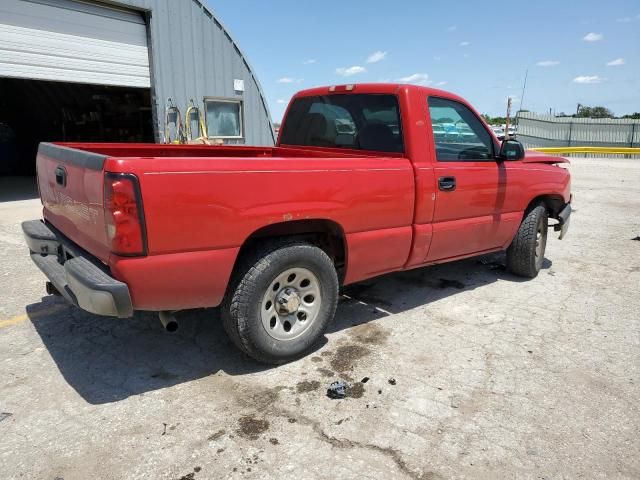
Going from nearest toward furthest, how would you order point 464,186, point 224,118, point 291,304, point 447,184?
point 291,304
point 447,184
point 464,186
point 224,118

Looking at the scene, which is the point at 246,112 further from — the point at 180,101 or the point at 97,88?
the point at 97,88

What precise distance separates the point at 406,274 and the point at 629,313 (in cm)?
211

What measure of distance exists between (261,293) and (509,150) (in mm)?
2804

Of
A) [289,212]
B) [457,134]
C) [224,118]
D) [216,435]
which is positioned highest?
[224,118]

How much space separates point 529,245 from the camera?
16.6 feet

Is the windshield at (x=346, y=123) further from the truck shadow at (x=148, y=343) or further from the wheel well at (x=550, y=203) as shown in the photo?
the wheel well at (x=550, y=203)

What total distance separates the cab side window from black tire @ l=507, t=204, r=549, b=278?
100cm

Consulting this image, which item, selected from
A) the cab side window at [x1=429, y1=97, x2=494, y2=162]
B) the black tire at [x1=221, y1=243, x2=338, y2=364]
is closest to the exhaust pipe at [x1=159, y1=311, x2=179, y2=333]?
the black tire at [x1=221, y1=243, x2=338, y2=364]

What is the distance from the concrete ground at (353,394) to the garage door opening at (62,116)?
33.8 feet

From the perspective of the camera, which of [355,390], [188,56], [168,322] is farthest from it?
[188,56]

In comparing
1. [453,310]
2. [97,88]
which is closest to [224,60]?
[97,88]

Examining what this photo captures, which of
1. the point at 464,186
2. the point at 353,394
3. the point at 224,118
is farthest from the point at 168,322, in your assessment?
the point at 224,118

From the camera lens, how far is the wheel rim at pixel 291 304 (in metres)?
3.17

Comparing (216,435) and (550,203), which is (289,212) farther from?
(550,203)
